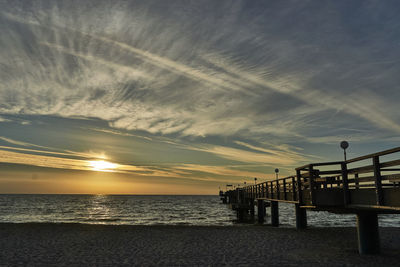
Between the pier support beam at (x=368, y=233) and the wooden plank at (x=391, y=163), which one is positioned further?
the pier support beam at (x=368, y=233)

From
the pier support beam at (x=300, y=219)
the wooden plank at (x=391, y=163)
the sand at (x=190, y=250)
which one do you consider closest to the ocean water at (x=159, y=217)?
the pier support beam at (x=300, y=219)

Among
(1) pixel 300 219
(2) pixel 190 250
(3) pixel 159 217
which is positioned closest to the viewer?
(2) pixel 190 250

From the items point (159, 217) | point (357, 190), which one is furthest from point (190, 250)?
point (159, 217)

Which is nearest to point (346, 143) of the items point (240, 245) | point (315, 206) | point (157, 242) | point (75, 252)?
point (315, 206)

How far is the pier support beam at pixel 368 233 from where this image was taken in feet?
36.8

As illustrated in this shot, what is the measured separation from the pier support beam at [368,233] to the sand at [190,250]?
355mm

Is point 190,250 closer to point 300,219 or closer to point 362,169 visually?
point 362,169

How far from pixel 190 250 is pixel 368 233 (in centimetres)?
685

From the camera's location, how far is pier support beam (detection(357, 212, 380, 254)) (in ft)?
36.8

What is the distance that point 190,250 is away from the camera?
12.0 metres

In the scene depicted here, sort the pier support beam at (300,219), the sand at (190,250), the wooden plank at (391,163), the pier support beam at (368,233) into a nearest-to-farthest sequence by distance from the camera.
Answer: the wooden plank at (391,163) < the sand at (190,250) < the pier support beam at (368,233) < the pier support beam at (300,219)

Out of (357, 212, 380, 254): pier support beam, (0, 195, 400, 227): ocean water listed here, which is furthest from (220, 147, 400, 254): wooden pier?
(0, 195, 400, 227): ocean water

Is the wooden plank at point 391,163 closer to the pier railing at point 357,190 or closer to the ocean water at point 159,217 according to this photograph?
the pier railing at point 357,190

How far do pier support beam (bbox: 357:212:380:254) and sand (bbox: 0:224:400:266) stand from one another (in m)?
0.36
